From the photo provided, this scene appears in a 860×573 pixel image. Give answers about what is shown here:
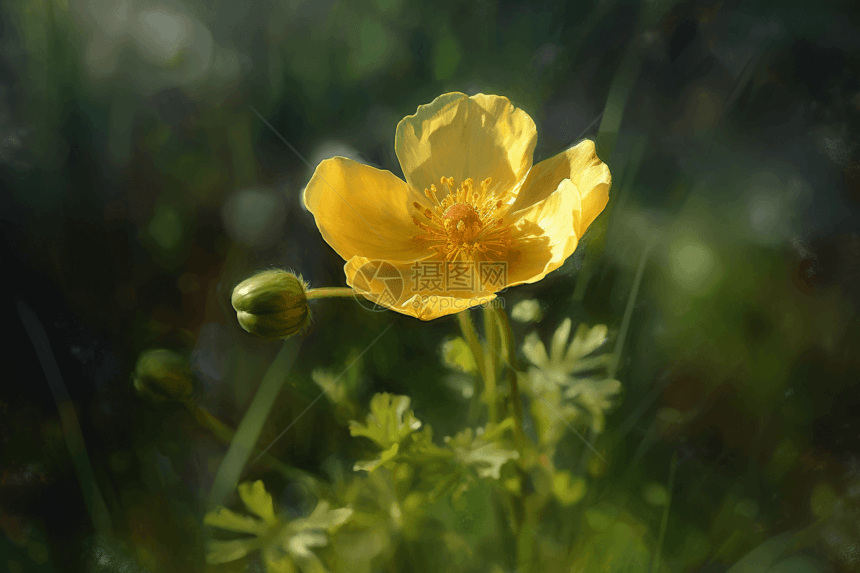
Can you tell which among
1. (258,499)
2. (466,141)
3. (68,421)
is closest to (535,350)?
(466,141)

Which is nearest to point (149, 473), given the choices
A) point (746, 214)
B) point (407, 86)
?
point (407, 86)

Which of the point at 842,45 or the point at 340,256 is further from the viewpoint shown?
the point at 340,256

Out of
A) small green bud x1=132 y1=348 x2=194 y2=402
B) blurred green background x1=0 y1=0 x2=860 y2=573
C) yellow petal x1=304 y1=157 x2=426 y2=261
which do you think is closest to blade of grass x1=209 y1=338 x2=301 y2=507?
blurred green background x1=0 y1=0 x2=860 y2=573

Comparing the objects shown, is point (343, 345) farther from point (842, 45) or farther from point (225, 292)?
point (842, 45)

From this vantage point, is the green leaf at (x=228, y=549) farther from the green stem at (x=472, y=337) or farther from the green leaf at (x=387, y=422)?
the green stem at (x=472, y=337)


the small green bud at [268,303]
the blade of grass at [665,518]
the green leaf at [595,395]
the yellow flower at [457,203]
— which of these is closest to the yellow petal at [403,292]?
the yellow flower at [457,203]

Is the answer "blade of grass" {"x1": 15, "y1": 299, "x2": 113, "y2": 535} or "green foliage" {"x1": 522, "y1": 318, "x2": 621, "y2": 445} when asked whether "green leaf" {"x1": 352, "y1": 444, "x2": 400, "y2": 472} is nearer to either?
"green foliage" {"x1": 522, "y1": 318, "x2": 621, "y2": 445}
